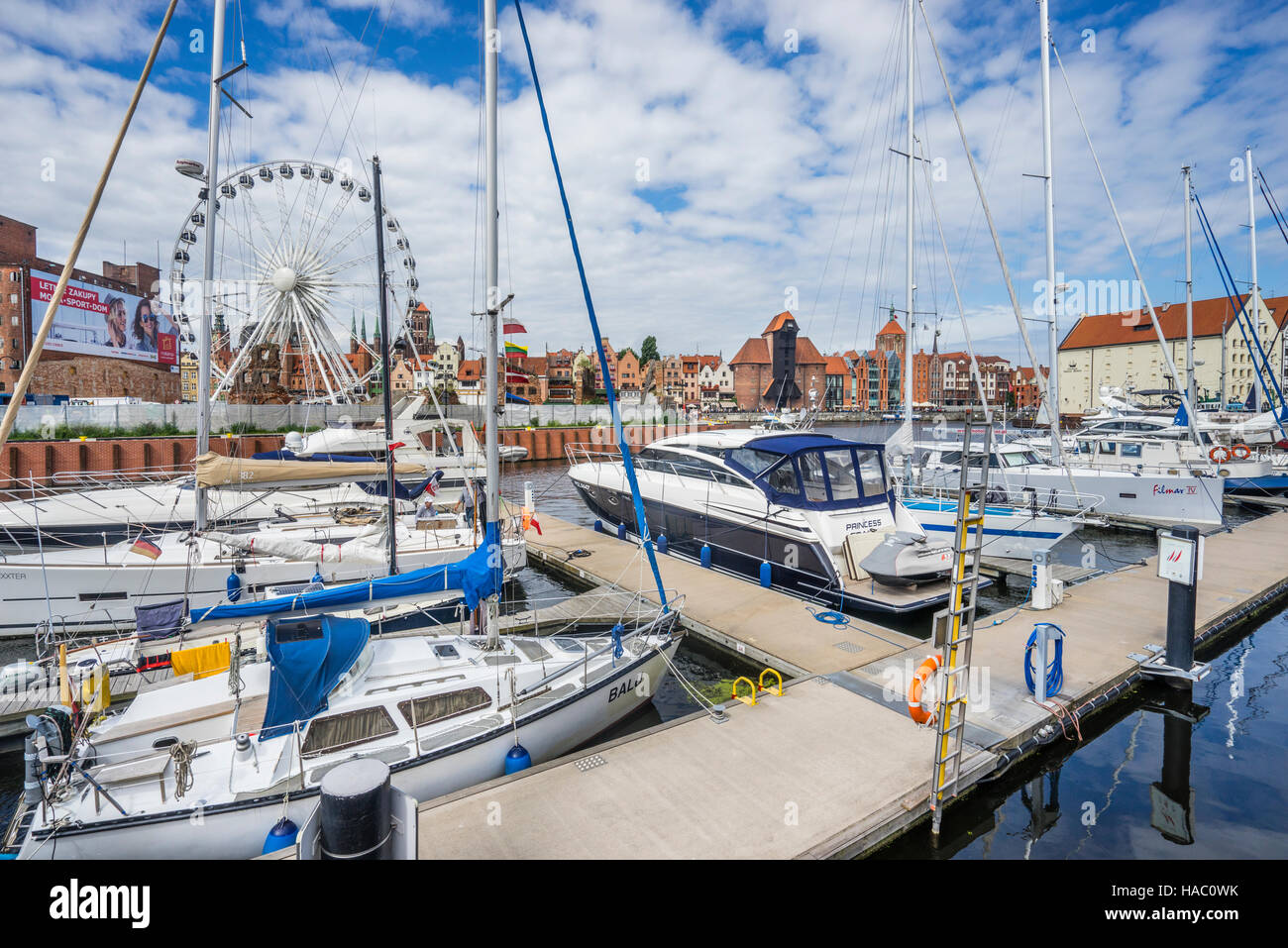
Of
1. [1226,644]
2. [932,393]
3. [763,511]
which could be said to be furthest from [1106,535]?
[932,393]

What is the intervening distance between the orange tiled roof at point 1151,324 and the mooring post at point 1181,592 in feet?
244

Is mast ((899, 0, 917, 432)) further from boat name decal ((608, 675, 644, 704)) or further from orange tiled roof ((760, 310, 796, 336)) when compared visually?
orange tiled roof ((760, 310, 796, 336))

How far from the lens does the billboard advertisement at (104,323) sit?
56.5 meters

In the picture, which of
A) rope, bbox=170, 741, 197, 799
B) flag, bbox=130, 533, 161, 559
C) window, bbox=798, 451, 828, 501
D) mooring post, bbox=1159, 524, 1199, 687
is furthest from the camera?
window, bbox=798, 451, 828, 501

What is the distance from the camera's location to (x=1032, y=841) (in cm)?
623

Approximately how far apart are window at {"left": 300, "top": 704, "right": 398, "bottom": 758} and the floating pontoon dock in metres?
1.05

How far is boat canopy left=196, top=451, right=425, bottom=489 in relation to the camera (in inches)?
464

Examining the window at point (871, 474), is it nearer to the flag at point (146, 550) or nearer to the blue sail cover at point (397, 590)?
the blue sail cover at point (397, 590)

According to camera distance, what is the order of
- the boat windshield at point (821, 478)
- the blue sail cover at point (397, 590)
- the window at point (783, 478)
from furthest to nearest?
the window at point (783, 478)
the boat windshield at point (821, 478)
the blue sail cover at point (397, 590)

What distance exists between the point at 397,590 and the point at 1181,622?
1041cm

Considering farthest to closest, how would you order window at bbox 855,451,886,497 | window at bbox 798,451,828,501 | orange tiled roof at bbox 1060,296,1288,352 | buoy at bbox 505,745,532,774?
orange tiled roof at bbox 1060,296,1288,352 → window at bbox 855,451,886,497 → window at bbox 798,451,828,501 → buoy at bbox 505,745,532,774

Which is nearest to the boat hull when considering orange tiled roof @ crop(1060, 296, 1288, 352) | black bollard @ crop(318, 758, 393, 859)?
black bollard @ crop(318, 758, 393, 859)

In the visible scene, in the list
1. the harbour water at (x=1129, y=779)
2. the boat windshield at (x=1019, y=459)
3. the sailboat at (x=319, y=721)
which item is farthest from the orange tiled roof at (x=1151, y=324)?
the sailboat at (x=319, y=721)
